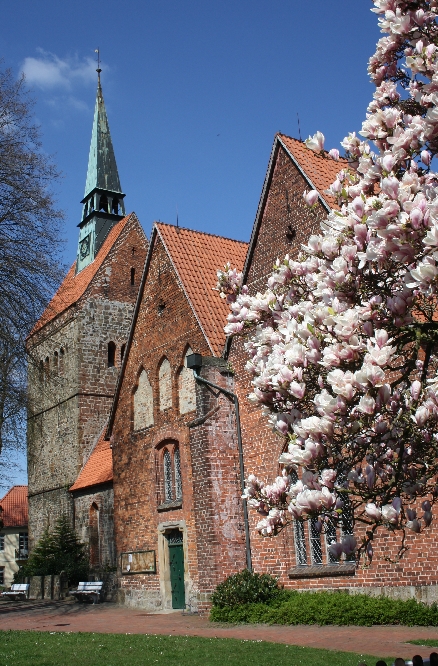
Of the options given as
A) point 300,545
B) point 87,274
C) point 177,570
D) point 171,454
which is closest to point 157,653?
point 300,545

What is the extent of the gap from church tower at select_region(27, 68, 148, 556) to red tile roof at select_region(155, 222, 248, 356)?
10.2 metres

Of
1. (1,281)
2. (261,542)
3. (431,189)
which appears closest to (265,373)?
(431,189)

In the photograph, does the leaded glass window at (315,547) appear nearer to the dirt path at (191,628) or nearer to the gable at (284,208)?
the dirt path at (191,628)

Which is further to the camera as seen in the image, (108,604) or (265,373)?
(108,604)

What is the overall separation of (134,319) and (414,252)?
19198 mm

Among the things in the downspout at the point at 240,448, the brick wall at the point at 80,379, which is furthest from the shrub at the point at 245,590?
the brick wall at the point at 80,379

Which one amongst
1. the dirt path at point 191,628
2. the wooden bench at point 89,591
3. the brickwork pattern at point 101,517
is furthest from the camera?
the brickwork pattern at point 101,517

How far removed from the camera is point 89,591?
2428 centimetres

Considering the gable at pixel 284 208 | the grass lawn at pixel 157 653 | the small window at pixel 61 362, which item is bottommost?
the grass lawn at pixel 157 653

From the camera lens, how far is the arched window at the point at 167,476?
68.5 ft

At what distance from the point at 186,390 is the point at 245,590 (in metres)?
6.44

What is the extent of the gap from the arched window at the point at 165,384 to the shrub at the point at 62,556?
1047 centimetres

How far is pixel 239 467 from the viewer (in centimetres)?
1731

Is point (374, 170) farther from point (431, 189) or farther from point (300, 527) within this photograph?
point (300, 527)
